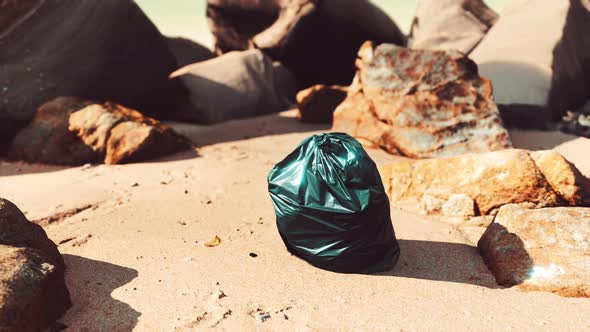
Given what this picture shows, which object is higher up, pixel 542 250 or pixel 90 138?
pixel 542 250

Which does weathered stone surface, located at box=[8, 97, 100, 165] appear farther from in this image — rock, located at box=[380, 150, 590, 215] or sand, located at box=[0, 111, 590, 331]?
rock, located at box=[380, 150, 590, 215]

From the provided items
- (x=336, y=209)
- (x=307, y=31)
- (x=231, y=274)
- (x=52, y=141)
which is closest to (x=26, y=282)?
(x=231, y=274)

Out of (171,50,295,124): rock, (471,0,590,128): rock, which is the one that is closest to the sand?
(171,50,295,124): rock

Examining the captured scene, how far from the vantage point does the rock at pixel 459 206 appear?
291 cm

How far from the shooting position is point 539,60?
5566 mm

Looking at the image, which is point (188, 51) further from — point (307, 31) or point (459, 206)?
point (459, 206)

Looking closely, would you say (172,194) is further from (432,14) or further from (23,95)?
(432,14)

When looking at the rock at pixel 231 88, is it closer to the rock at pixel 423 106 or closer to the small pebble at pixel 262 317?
the rock at pixel 423 106

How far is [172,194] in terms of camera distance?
327 centimetres

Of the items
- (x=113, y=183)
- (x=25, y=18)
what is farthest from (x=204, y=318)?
(x=25, y=18)

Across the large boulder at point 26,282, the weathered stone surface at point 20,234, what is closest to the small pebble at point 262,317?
the large boulder at point 26,282

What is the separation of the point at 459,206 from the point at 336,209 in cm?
110

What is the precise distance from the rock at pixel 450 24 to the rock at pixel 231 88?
2.67 m

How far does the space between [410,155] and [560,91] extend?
2.35 metres
